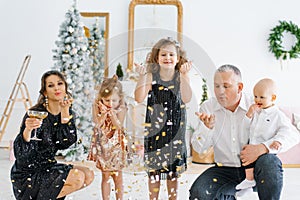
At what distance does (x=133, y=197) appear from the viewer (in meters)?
3.18

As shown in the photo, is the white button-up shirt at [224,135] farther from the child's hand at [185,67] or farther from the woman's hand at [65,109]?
the woman's hand at [65,109]

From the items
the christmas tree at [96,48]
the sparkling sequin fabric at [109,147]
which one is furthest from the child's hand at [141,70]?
the christmas tree at [96,48]

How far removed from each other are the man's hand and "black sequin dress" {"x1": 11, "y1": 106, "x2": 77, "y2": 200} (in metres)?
0.91

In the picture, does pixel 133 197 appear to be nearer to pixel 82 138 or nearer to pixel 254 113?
pixel 254 113

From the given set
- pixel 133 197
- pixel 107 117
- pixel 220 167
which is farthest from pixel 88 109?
pixel 220 167

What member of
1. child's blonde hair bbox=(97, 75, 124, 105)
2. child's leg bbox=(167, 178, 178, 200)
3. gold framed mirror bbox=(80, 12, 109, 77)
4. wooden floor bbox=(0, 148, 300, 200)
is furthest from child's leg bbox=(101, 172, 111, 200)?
gold framed mirror bbox=(80, 12, 109, 77)

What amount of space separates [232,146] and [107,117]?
0.70 meters

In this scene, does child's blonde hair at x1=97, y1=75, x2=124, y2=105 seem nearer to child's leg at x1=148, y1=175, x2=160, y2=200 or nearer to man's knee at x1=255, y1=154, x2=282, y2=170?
child's leg at x1=148, y1=175, x2=160, y2=200

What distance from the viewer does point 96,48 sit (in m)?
5.69

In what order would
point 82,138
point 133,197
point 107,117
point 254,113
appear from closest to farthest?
point 254,113
point 107,117
point 133,197
point 82,138

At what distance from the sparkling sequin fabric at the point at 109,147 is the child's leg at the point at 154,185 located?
0.60 ft

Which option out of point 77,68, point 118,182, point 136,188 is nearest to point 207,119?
point 118,182

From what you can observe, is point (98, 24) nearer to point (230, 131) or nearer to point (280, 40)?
point (280, 40)

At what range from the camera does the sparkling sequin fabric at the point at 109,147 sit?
8.96 feet
